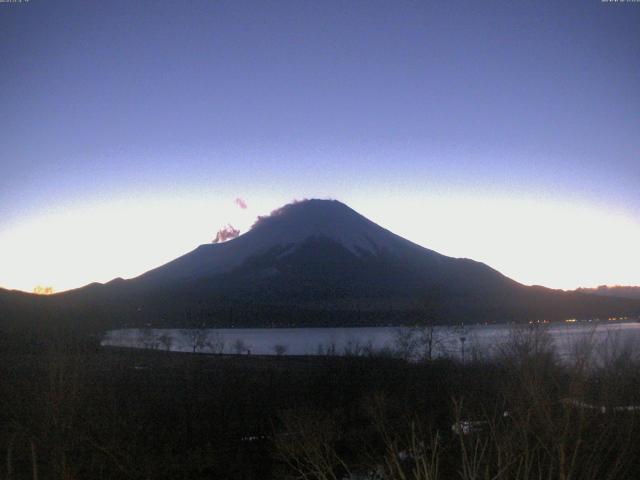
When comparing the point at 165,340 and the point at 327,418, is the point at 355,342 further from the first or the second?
the point at 327,418

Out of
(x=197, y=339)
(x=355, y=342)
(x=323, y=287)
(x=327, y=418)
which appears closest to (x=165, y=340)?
(x=197, y=339)

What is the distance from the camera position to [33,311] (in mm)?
37500

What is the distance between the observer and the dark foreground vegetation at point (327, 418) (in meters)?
8.40

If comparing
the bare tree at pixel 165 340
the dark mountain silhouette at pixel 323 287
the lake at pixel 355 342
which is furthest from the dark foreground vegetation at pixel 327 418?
the dark mountain silhouette at pixel 323 287

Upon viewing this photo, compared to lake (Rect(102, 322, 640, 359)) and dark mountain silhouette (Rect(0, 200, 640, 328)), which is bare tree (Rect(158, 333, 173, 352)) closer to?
lake (Rect(102, 322, 640, 359))

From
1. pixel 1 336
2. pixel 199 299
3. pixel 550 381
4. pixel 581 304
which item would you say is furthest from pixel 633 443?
pixel 199 299

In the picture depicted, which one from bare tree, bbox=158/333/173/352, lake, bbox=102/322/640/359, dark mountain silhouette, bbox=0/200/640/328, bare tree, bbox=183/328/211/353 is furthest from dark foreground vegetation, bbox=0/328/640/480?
dark mountain silhouette, bbox=0/200/640/328

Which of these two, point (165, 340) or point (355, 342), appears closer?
point (355, 342)

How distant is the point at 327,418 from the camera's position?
66.3 ft

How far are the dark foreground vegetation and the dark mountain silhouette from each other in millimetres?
26361

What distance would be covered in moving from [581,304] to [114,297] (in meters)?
53.5

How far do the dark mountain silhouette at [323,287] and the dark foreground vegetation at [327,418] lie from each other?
1038 inches

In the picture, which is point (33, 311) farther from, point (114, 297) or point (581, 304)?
point (581, 304)

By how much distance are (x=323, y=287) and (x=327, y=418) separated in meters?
88.0
